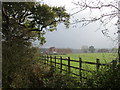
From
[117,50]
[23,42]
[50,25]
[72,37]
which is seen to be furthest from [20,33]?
[117,50]

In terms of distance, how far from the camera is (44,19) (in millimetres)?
8164

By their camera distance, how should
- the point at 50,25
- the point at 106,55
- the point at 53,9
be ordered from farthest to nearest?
1. the point at 50,25
2. the point at 53,9
3. the point at 106,55

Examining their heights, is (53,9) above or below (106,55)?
above

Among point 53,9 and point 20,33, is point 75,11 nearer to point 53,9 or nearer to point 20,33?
point 20,33

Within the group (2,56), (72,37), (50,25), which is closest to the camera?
(72,37)

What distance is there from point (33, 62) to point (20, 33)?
115 cm

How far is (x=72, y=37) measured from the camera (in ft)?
10.7

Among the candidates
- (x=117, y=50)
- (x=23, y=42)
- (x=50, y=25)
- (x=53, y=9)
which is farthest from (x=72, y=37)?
(x=50, y=25)

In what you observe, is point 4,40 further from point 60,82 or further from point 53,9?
point 53,9

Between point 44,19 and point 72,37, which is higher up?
point 44,19

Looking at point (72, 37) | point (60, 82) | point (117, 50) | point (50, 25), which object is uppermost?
point (50, 25)

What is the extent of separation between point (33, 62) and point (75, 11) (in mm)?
3521

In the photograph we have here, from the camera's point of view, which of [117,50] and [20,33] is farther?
[20,33]

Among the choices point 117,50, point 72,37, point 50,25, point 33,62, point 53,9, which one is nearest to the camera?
point 117,50
